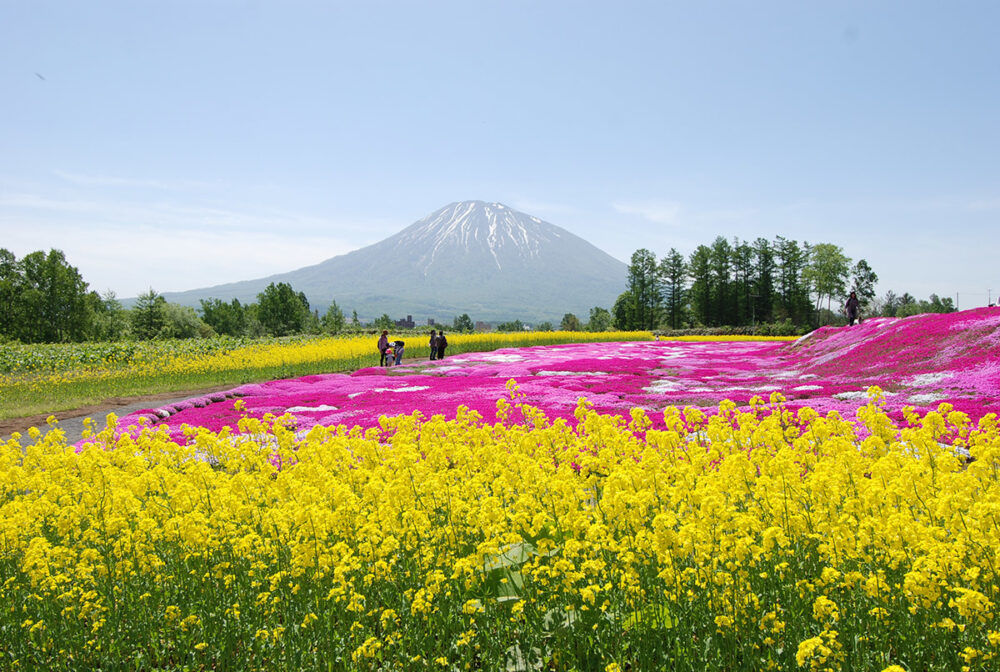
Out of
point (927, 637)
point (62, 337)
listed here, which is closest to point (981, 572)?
point (927, 637)

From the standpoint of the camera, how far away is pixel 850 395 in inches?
557

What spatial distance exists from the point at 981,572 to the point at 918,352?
20.4 metres

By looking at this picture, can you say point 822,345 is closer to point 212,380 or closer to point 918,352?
point 918,352

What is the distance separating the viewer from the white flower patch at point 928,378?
1588 centimetres

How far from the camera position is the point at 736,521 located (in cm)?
401

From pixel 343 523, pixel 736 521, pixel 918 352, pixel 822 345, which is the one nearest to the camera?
pixel 736 521

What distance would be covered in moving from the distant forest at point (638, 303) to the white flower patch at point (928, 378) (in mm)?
64965

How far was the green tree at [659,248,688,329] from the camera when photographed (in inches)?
4333

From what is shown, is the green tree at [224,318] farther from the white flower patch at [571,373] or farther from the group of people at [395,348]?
the white flower patch at [571,373]

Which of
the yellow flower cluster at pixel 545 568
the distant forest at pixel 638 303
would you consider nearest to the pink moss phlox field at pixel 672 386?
the yellow flower cluster at pixel 545 568

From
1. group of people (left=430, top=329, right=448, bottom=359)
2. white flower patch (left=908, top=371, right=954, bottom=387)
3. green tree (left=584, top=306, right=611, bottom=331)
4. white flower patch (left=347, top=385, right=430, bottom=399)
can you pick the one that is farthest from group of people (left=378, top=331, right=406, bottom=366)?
green tree (left=584, top=306, right=611, bottom=331)

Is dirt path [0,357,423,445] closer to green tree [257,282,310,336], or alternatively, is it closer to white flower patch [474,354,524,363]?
white flower patch [474,354,524,363]

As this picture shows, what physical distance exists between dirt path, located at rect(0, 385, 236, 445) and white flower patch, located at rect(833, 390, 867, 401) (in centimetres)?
1930

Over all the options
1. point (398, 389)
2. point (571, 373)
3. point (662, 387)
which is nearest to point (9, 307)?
point (398, 389)
